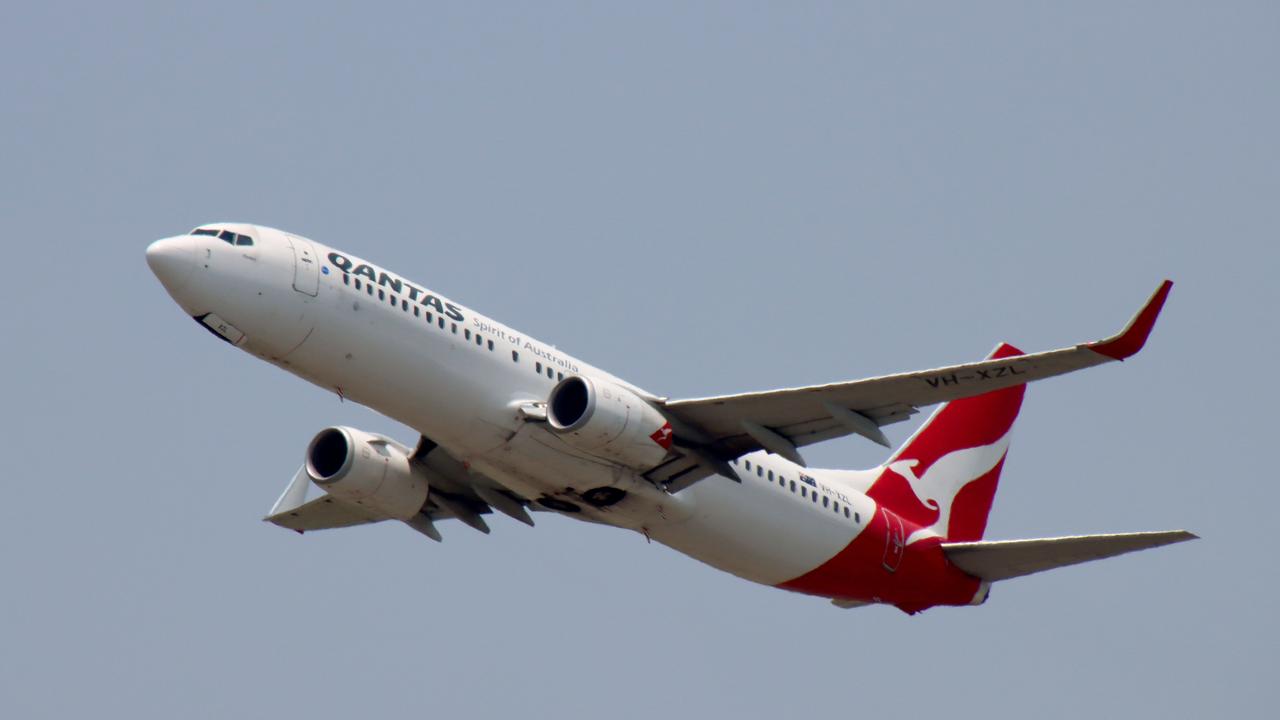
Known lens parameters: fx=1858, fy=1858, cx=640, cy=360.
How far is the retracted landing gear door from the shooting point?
36.0m

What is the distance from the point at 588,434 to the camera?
121ft

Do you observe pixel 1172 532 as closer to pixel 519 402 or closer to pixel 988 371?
pixel 988 371

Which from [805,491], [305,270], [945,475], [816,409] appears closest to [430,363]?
[305,270]

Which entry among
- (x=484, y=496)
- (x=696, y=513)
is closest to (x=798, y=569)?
(x=696, y=513)

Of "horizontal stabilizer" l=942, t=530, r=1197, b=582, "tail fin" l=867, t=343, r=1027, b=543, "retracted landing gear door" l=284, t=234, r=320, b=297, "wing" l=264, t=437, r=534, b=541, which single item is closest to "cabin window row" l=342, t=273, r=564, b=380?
"retracted landing gear door" l=284, t=234, r=320, b=297

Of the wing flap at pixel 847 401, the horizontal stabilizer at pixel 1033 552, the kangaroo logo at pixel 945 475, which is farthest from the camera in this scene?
the kangaroo logo at pixel 945 475

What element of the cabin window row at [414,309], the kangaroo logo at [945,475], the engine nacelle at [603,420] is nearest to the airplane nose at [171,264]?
the cabin window row at [414,309]

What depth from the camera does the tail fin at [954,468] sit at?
1802 inches

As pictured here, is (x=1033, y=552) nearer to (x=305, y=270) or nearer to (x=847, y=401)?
(x=847, y=401)

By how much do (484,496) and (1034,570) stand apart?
13020 millimetres

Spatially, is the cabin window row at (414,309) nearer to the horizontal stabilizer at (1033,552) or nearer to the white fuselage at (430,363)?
the white fuselage at (430,363)

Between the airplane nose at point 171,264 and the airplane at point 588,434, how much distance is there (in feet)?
0.13

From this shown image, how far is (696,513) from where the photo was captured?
131 feet

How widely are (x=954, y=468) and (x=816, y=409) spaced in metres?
10.7
